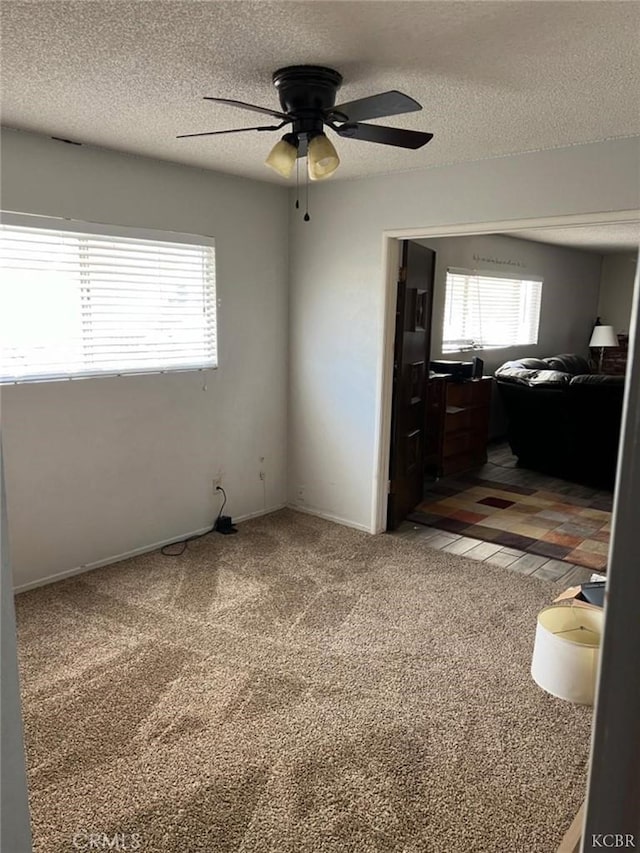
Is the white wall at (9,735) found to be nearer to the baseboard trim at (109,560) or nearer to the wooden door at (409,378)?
the baseboard trim at (109,560)

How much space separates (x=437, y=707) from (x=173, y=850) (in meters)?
1.16

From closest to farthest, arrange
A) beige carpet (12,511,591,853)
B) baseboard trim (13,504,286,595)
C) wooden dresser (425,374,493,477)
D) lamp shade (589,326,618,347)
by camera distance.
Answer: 1. beige carpet (12,511,591,853)
2. baseboard trim (13,504,286,595)
3. wooden dresser (425,374,493,477)
4. lamp shade (589,326,618,347)

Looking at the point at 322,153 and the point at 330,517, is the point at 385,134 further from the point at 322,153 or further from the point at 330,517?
the point at 330,517

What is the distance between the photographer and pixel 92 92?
2.49 meters

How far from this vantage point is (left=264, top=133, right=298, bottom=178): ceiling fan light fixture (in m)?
2.29

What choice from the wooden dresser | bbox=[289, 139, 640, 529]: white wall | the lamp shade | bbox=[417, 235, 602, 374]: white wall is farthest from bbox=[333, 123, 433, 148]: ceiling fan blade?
the lamp shade

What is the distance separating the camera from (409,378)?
456cm

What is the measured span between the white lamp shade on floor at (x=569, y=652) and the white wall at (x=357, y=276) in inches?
97.4

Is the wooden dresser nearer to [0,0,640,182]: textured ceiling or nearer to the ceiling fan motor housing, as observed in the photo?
[0,0,640,182]: textured ceiling

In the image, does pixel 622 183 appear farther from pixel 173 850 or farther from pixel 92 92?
pixel 173 850

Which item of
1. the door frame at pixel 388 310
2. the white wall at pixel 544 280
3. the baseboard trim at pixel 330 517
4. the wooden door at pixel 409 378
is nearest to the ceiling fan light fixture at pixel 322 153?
the door frame at pixel 388 310

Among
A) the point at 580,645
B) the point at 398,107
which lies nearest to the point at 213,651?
the point at 580,645

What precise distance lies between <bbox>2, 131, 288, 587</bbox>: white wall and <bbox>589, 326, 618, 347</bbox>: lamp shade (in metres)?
5.70

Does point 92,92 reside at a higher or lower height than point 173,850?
higher
